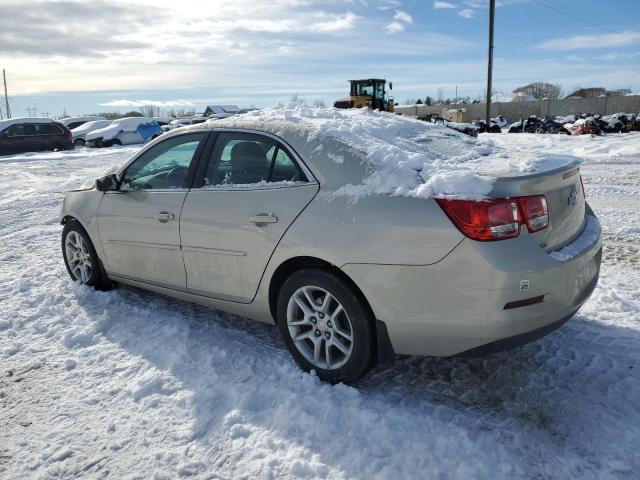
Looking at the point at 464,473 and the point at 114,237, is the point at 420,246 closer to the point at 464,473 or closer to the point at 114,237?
the point at 464,473

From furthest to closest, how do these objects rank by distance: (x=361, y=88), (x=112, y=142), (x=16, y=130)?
(x=361, y=88)
(x=112, y=142)
(x=16, y=130)

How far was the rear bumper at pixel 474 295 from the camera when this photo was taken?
2.64 meters

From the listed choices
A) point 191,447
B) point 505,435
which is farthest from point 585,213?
point 191,447

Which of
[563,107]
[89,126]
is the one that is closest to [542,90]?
[563,107]

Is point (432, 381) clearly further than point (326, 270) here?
Yes

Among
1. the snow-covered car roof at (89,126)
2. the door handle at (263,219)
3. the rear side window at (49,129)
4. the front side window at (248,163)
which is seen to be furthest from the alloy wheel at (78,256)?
the snow-covered car roof at (89,126)

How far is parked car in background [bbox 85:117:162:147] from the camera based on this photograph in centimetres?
2755

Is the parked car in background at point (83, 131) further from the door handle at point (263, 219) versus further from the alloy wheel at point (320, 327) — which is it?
the alloy wheel at point (320, 327)

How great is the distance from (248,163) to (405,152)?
1.09 meters

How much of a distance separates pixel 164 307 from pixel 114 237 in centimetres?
72

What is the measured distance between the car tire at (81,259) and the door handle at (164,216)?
1.16 meters

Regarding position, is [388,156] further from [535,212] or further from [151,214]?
[151,214]

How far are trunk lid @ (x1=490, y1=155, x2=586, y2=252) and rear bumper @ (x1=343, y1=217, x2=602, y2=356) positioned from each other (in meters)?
0.13

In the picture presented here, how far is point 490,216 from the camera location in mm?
2652
